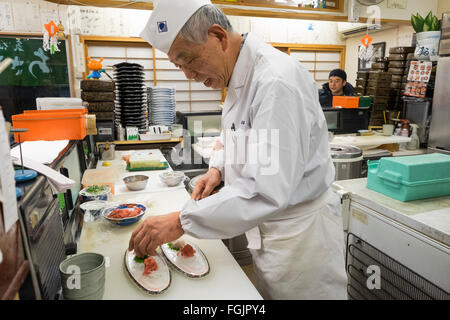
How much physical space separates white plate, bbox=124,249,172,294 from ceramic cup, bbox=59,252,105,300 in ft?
0.44

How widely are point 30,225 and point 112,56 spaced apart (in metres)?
6.67

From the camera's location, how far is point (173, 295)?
108cm

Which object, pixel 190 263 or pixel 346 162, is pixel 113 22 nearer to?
pixel 346 162

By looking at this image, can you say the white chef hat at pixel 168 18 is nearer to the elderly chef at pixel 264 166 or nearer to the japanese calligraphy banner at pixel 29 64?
the elderly chef at pixel 264 166

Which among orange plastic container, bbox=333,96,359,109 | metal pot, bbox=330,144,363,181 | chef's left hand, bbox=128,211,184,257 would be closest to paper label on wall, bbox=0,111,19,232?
chef's left hand, bbox=128,211,184,257

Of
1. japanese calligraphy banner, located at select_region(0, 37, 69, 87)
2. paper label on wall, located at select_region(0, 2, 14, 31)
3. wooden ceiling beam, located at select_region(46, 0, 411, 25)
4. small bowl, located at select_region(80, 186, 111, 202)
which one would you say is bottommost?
small bowl, located at select_region(80, 186, 111, 202)

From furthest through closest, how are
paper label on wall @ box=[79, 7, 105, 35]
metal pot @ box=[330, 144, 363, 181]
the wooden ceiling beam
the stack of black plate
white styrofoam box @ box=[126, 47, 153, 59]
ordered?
1. white styrofoam box @ box=[126, 47, 153, 59]
2. paper label on wall @ box=[79, 7, 105, 35]
3. the wooden ceiling beam
4. the stack of black plate
5. metal pot @ box=[330, 144, 363, 181]

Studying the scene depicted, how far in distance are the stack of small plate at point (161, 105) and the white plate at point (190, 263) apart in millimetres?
2776

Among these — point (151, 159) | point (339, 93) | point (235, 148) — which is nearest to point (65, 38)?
point (151, 159)

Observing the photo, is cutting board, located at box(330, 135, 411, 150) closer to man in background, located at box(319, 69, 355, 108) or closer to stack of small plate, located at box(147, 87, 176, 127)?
man in background, located at box(319, 69, 355, 108)

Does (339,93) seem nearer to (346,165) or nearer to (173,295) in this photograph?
(346,165)

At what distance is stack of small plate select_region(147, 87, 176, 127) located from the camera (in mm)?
3824

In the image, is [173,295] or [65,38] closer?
[173,295]

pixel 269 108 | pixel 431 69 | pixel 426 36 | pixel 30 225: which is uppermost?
pixel 426 36
